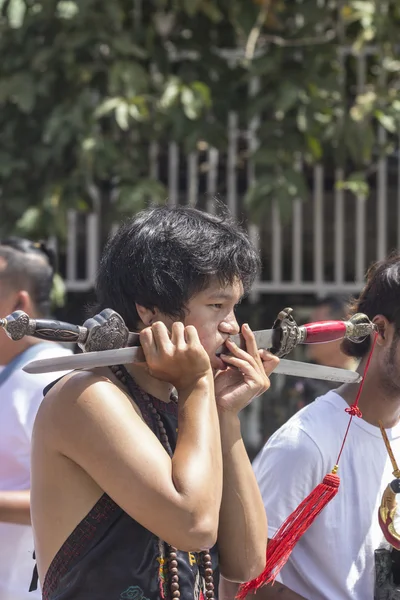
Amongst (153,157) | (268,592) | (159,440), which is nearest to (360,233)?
(153,157)

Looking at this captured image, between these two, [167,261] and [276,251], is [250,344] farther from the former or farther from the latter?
[276,251]

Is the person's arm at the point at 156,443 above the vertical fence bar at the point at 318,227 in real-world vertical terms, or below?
below

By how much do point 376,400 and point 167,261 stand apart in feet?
2.65

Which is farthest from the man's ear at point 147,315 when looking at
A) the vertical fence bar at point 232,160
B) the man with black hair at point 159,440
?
the vertical fence bar at point 232,160

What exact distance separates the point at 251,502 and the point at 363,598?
0.52 metres

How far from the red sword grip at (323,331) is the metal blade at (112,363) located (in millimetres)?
66

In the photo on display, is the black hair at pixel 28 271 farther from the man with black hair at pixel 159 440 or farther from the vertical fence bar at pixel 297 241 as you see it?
the vertical fence bar at pixel 297 241

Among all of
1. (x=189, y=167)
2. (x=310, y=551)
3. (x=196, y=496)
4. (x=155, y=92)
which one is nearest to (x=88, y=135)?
(x=155, y=92)

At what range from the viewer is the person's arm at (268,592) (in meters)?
2.16

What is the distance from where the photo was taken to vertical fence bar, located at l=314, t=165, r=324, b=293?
19.1 feet

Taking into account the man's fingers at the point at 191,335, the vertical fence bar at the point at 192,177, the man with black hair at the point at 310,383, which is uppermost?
the vertical fence bar at the point at 192,177

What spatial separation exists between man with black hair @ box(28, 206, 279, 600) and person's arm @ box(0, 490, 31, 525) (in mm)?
846

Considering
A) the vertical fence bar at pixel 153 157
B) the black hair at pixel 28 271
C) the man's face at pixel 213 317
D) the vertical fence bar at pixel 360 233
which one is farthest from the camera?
the vertical fence bar at pixel 360 233

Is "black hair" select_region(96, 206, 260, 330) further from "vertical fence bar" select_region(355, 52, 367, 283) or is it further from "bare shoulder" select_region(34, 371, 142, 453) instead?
"vertical fence bar" select_region(355, 52, 367, 283)
